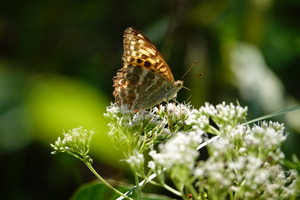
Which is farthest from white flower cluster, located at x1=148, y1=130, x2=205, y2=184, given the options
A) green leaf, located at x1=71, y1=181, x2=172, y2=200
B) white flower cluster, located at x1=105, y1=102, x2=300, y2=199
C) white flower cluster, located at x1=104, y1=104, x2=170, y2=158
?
green leaf, located at x1=71, y1=181, x2=172, y2=200

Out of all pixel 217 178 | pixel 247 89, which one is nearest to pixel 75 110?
pixel 217 178

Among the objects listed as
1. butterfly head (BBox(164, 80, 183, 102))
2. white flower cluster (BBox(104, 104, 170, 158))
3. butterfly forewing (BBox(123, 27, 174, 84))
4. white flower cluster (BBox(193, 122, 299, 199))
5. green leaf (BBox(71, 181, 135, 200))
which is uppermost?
butterfly forewing (BBox(123, 27, 174, 84))

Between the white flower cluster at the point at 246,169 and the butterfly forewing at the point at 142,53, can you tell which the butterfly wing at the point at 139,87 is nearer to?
the butterfly forewing at the point at 142,53

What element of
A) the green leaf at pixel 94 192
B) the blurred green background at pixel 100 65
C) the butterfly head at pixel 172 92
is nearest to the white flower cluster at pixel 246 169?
the green leaf at pixel 94 192

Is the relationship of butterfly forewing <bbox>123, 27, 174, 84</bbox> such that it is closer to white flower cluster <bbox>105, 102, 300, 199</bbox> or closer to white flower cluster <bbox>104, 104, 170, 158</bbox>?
white flower cluster <bbox>104, 104, 170, 158</bbox>

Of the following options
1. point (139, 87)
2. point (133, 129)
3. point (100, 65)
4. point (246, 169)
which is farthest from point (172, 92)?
point (100, 65)

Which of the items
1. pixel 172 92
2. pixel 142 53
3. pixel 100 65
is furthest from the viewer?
pixel 100 65

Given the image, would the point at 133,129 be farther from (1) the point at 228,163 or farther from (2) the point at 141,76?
(1) the point at 228,163
